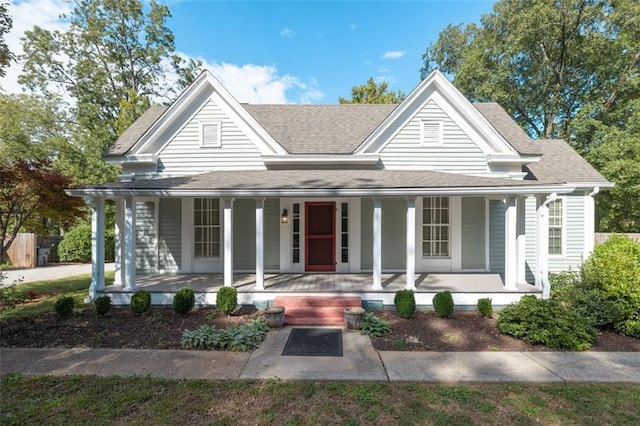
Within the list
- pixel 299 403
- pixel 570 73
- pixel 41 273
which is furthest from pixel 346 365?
pixel 570 73

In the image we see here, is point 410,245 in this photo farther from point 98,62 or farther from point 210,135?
point 98,62

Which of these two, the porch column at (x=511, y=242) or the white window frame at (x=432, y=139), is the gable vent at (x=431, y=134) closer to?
the white window frame at (x=432, y=139)

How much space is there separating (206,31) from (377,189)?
446 inches

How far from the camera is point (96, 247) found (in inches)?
303

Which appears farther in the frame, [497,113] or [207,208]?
[497,113]

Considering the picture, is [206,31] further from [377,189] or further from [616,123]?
[616,123]

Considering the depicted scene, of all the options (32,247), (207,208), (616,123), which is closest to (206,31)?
(207,208)

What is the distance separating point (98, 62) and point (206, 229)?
17.0m

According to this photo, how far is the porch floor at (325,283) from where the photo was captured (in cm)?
750

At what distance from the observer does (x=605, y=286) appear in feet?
20.2

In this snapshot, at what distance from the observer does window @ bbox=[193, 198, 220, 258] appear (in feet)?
31.8

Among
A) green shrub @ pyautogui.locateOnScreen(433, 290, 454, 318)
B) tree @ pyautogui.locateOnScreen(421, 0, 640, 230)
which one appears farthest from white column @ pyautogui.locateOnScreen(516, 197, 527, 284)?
tree @ pyautogui.locateOnScreen(421, 0, 640, 230)

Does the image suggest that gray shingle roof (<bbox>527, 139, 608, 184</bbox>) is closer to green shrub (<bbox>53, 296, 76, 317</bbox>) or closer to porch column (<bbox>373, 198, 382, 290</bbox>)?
porch column (<bbox>373, 198, 382, 290</bbox>)

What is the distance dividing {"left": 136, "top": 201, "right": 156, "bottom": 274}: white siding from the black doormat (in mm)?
6037
